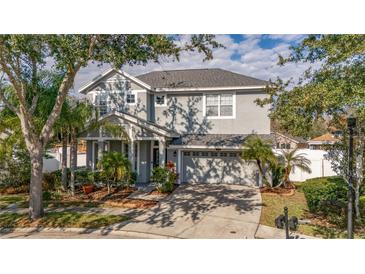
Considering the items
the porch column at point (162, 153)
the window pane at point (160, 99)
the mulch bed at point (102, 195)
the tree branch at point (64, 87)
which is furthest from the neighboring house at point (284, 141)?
the tree branch at point (64, 87)

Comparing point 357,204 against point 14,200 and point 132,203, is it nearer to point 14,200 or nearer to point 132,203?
point 132,203

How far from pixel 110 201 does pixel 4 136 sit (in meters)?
5.65

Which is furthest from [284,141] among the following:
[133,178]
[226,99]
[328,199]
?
[133,178]

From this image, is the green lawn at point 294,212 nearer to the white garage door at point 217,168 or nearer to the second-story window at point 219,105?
the white garage door at point 217,168

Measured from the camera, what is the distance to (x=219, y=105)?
13.7 meters

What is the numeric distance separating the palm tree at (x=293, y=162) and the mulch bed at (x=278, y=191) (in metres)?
0.45

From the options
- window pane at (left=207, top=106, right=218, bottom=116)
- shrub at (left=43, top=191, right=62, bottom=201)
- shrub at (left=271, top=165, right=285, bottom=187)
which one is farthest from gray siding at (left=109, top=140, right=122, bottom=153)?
shrub at (left=271, top=165, right=285, bottom=187)

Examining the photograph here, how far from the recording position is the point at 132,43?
7223 millimetres

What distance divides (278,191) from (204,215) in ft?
15.8

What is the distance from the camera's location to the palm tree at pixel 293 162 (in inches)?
487

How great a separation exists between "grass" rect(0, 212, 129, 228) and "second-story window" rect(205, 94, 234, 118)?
24.6 ft

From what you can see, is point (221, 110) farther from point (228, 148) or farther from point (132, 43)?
point (132, 43)

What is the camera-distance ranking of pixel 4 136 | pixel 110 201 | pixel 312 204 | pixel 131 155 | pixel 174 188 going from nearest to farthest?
pixel 312 204 → pixel 110 201 → pixel 4 136 → pixel 174 188 → pixel 131 155
